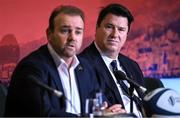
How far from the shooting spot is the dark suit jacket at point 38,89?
74.0 inches

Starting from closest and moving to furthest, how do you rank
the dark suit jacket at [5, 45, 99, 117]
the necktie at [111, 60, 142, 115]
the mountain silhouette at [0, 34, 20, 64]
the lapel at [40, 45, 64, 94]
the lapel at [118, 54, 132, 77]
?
the dark suit jacket at [5, 45, 99, 117] → the lapel at [40, 45, 64, 94] → the necktie at [111, 60, 142, 115] → the lapel at [118, 54, 132, 77] → the mountain silhouette at [0, 34, 20, 64]

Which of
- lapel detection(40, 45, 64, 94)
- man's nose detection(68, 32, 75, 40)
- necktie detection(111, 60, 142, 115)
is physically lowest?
necktie detection(111, 60, 142, 115)

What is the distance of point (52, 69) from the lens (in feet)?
6.77

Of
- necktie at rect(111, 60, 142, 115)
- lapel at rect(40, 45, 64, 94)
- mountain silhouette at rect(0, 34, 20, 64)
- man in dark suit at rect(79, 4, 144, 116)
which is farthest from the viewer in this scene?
mountain silhouette at rect(0, 34, 20, 64)

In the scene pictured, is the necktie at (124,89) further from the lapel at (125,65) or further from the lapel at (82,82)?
the lapel at (82,82)

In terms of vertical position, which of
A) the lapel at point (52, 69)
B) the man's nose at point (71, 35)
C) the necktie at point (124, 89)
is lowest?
the necktie at point (124, 89)

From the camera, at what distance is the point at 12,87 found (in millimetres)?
1985

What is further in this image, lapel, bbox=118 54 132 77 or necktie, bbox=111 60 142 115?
lapel, bbox=118 54 132 77

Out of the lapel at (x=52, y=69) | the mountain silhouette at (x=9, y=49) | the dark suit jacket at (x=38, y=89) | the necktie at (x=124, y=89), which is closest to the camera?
the dark suit jacket at (x=38, y=89)

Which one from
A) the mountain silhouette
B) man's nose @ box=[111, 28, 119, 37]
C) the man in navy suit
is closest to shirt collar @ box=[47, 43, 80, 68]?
the man in navy suit

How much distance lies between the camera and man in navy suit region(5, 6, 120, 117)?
1888 mm

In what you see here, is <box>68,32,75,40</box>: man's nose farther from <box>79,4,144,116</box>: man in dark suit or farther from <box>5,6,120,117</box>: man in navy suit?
<box>79,4,144,116</box>: man in dark suit

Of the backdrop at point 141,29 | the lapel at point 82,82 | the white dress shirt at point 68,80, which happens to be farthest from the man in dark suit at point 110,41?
the backdrop at point 141,29

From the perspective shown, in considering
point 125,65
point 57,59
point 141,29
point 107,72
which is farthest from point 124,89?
point 141,29
